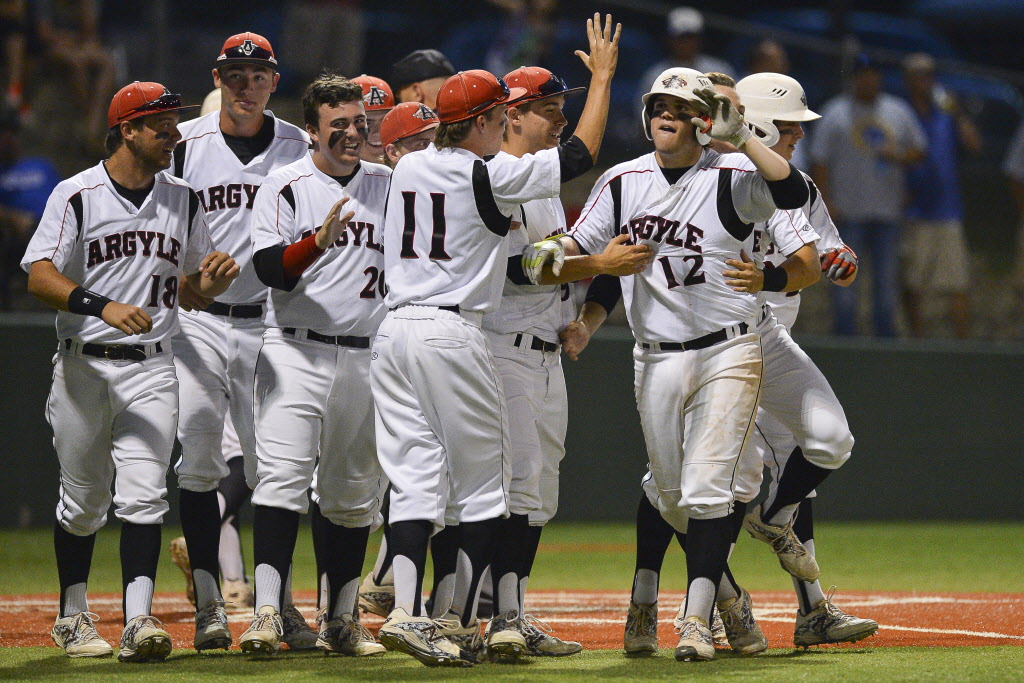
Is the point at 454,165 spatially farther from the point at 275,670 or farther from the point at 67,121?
the point at 67,121

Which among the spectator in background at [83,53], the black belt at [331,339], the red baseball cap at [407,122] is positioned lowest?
the black belt at [331,339]

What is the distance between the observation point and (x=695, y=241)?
4953 millimetres

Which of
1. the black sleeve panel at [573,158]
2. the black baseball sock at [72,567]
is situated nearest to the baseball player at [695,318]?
the black sleeve panel at [573,158]

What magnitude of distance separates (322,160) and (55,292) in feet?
3.69

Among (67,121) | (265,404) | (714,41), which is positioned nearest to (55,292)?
(265,404)

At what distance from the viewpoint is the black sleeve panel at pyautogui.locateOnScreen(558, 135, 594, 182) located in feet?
15.3

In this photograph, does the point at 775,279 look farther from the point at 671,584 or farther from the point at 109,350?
the point at 671,584

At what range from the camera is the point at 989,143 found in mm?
11906

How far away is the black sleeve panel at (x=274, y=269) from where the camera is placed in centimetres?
498

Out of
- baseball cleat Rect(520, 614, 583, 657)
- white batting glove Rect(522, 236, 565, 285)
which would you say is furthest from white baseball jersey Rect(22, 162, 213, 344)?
baseball cleat Rect(520, 614, 583, 657)

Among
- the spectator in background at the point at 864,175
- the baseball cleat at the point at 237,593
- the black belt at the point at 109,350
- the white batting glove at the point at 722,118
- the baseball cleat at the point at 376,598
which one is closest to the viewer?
the white batting glove at the point at 722,118

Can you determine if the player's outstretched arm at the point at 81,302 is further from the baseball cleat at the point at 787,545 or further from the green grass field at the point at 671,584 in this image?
the baseball cleat at the point at 787,545

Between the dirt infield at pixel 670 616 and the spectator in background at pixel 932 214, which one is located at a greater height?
the spectator in background at pixel 932 214

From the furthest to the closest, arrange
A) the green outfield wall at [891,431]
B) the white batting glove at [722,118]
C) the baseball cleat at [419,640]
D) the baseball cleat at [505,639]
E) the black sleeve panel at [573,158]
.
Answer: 1. the green outfield wall at [891,431]
2. the baseball cleat at [505,639]
3. the black sleeve panel at [573,158]
4. the white batting glove at [722,118]
5. the baseball cleat at [419,640]
